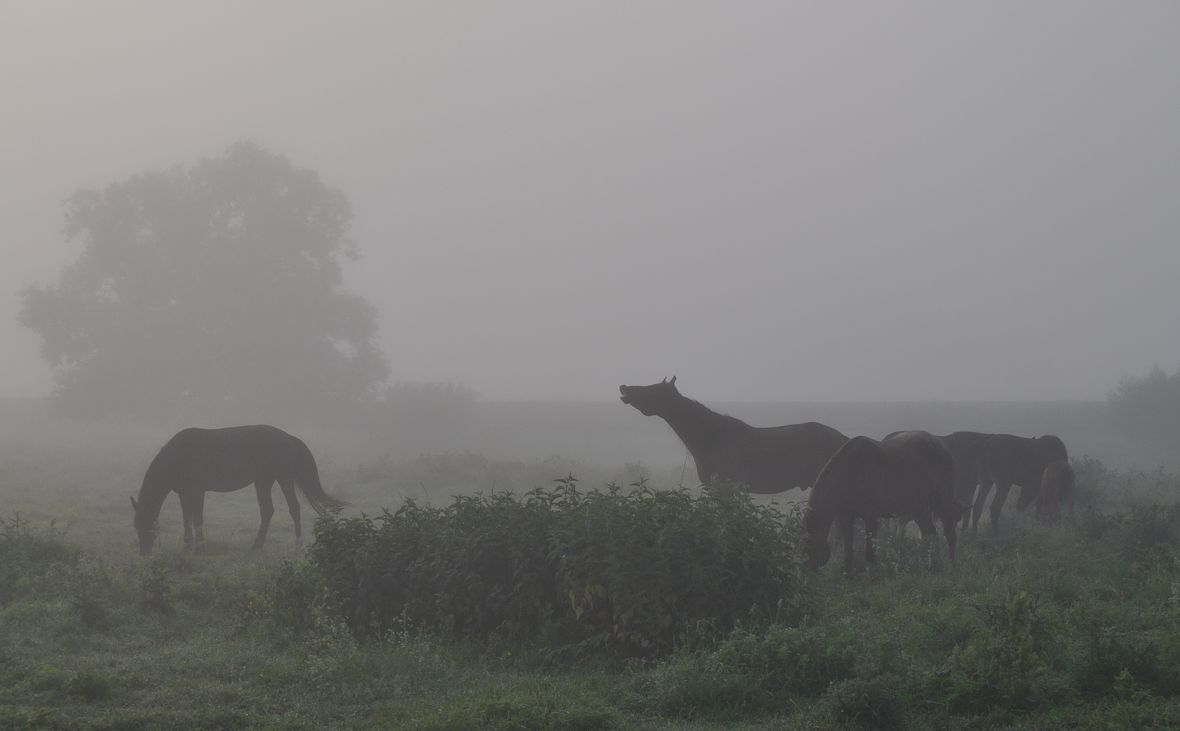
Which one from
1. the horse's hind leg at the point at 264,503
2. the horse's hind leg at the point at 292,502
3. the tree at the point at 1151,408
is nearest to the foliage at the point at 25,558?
the horse's hind leg at the point at 264,503

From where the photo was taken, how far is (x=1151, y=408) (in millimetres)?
45375

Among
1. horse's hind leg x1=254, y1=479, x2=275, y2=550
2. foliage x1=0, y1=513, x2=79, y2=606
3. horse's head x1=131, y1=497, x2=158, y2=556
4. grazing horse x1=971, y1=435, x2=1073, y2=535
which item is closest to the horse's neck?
grazing horse x1=971, y1=435, x2=1073, y2=535

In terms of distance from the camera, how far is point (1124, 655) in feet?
22.3

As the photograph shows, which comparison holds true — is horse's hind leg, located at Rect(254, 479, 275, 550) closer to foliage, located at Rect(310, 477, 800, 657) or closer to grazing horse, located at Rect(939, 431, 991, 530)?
foliage, located at Rect(310, 477, 800, 657)

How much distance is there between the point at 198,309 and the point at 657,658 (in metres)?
37.1

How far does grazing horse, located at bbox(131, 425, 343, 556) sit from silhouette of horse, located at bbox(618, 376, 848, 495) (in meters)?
5.86

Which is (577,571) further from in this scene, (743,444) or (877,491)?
(743,444)

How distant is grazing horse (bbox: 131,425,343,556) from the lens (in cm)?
1587

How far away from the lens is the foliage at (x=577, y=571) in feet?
27.8

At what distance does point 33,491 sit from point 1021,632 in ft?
76.5

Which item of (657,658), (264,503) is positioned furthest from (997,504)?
(264,503)

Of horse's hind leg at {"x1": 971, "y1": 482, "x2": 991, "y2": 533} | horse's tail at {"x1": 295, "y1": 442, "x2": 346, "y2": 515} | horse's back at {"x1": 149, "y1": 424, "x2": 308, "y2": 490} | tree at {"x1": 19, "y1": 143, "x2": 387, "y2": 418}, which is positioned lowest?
horse's hind leg at {"x1": 971, "y1": 482, "x2": 991, "y2": 533}

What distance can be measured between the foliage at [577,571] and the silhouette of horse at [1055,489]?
9469mm

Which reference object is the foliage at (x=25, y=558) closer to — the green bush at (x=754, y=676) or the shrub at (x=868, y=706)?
the green bush at (x=754, y=676)
